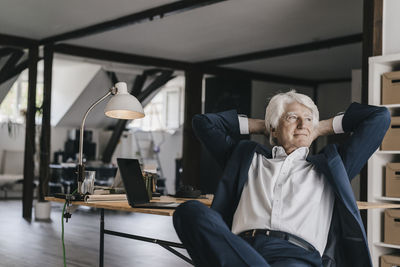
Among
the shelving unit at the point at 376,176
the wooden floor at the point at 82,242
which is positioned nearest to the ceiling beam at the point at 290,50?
the wooden floor at the point at 82,242

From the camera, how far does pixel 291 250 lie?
7.30 feet

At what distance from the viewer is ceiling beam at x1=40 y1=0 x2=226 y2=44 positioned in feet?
21.5

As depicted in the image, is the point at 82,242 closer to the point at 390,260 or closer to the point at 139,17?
the point at 139,17

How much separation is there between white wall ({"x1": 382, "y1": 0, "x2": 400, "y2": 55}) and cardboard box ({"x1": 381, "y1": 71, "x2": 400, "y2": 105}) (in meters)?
0.32

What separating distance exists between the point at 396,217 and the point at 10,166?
35.2 ft

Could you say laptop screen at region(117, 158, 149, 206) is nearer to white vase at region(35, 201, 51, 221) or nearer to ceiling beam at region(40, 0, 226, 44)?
ceiling beam at region(40, 0, 226, 44)

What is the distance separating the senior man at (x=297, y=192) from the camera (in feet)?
7.45

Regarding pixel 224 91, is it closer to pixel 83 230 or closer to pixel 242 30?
pixel 242 30

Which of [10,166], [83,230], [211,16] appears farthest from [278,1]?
[10,166]

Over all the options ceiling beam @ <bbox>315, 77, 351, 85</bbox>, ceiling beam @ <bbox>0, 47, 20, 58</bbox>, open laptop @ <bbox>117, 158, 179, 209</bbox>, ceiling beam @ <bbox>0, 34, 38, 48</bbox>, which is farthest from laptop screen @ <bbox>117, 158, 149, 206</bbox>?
ceiling beam @ <bbox>315, 77, 351, 85</bbox>

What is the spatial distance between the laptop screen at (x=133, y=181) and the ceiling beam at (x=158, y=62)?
6747mm

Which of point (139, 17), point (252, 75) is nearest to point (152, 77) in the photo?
point (252, 75)

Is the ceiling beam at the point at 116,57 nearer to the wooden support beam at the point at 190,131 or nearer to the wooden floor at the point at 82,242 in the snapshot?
the wooden support beam at the point at 190,131

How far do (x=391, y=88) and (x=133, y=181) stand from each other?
264cm
